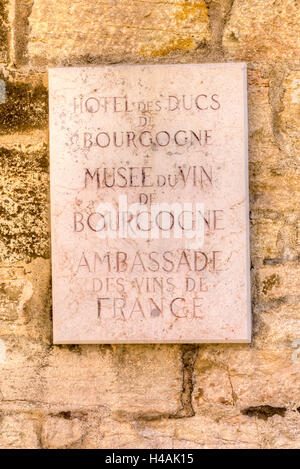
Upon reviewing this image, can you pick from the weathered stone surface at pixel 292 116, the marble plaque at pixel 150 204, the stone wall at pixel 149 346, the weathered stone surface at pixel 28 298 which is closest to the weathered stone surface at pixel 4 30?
the stone wall at pixel 149 346

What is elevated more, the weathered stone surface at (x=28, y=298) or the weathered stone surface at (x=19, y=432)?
the weathered stone surface at (x=28, y=298)

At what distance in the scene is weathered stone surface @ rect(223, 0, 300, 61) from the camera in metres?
1.95

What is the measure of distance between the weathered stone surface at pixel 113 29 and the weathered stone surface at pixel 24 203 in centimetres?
32

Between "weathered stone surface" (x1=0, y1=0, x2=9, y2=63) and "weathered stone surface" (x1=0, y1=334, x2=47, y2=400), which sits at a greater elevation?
"weathered stone surface" (x1=0, y1=0, x2=9, y2=63)

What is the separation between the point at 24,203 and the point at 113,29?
2.08 feet

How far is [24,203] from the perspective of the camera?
2.00 m

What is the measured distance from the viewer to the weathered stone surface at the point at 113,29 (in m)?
1.96

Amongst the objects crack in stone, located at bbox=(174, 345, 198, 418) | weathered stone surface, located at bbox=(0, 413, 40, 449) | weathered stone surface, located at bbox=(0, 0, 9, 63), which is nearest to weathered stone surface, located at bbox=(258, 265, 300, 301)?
crack in stone, located at bbox=(174, 345, 198, 418)

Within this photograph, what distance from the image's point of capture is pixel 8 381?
6.57ft

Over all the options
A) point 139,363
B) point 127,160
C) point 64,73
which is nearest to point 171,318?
point 139,363

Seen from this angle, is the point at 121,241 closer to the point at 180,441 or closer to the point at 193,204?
the point at 193,204

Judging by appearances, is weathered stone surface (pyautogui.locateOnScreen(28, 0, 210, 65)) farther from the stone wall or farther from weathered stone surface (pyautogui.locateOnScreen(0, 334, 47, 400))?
weathered stone surface (pyautogui.locateOnScreen(0, 334, 47, 400))

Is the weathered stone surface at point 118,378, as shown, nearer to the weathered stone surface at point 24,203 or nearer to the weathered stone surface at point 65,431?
the weathered stone surface at point 65,431

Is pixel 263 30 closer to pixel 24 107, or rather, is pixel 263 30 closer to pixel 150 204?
pixel 150 204
